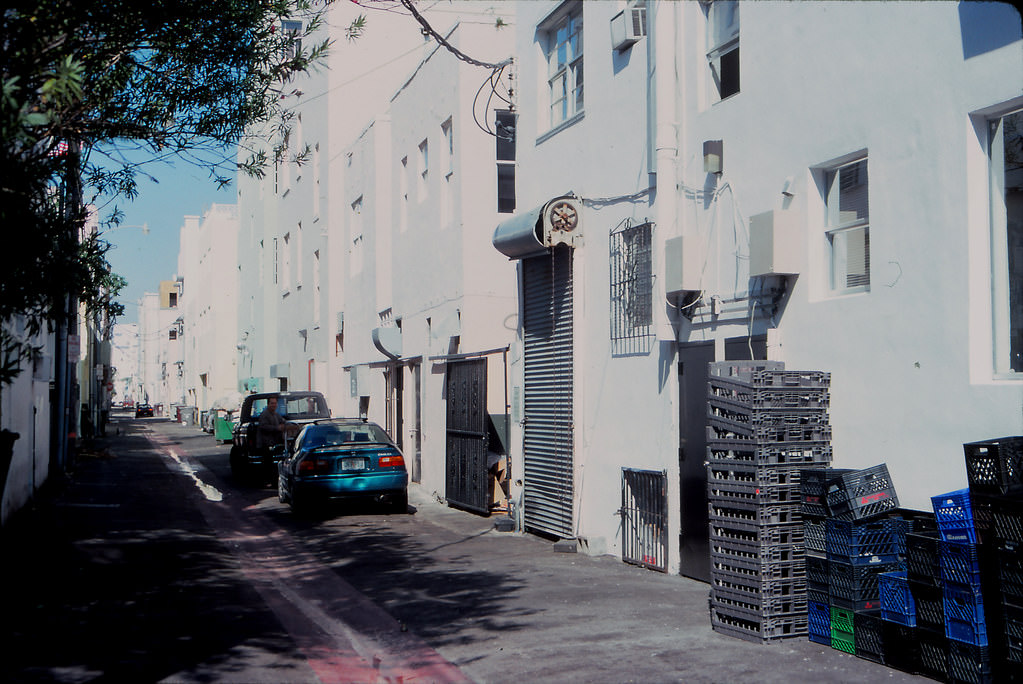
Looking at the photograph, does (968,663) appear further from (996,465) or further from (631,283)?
(631,283)

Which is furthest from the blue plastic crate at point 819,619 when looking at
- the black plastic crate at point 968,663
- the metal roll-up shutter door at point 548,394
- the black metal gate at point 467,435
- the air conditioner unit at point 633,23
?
the black metal gate at point 467,435

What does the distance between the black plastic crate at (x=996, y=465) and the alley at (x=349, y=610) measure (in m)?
1.36

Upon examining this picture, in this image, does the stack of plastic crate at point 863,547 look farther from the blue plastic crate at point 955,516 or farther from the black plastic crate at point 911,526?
the blue plastic crate at point 955,516

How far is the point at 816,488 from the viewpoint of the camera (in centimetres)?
742

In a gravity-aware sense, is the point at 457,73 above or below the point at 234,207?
below

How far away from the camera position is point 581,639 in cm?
776

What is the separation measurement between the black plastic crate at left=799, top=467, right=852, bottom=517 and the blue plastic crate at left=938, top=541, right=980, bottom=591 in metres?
1.01

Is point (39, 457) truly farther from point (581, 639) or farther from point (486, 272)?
point (581, 639)

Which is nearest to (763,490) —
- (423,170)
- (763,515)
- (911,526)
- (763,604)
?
(763,515)

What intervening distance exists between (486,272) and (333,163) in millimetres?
11964

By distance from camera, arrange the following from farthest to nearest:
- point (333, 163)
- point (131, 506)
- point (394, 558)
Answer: point (333, 163), point (131, 506), point (394, 558)

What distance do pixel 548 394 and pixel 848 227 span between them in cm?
605

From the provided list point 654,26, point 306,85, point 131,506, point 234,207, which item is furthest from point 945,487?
point 234,207

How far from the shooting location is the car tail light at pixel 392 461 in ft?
52.6
